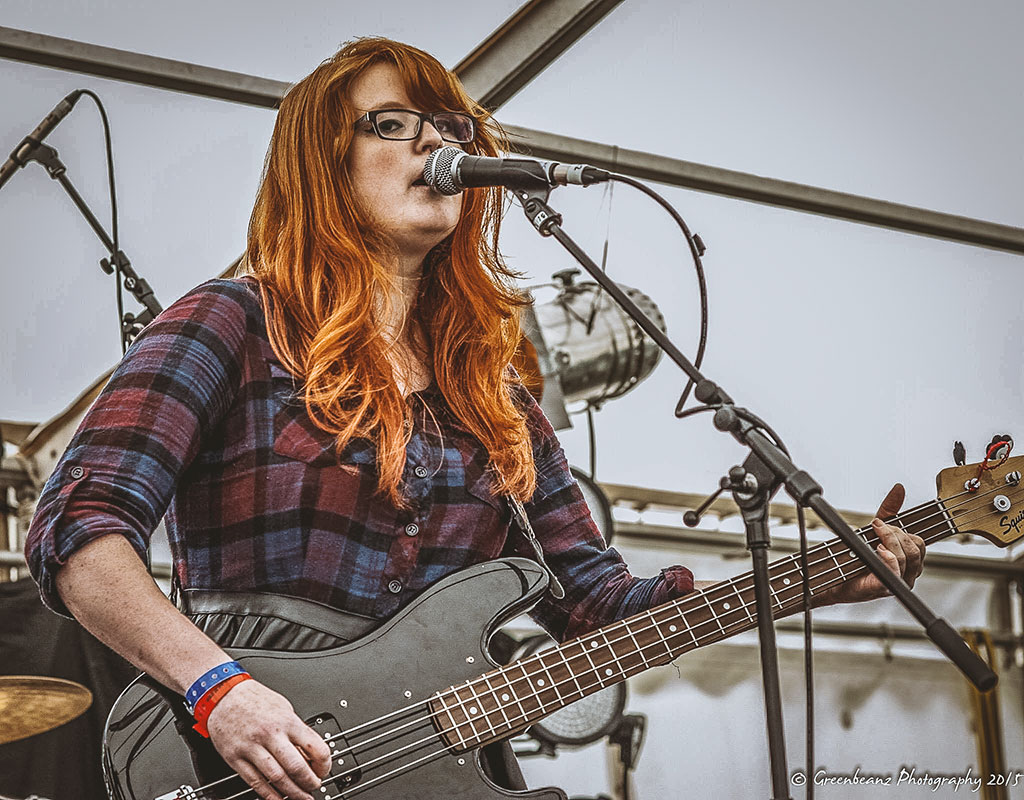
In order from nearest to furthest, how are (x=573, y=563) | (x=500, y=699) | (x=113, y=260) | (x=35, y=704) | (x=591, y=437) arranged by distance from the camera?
(x=500, y=699) → (x=573, y=563) → (x=35, y=704) → (x=113, y=260) → (x=591, y=437)

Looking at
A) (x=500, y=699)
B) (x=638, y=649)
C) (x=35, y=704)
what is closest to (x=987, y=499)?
(x=638, y=649)

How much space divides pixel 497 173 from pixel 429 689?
0.64 meters

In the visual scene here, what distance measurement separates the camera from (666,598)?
5.50 feet

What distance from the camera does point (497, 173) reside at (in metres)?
1.48

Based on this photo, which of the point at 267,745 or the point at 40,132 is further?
the point at 40,132

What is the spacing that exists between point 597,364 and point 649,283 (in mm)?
423

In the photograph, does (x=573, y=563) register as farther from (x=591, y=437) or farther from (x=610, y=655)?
(x=591, y=437)

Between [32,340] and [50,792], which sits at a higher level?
[32,340]

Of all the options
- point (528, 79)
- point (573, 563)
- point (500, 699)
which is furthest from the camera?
point (528, 79)

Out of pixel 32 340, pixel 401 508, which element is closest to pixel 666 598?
pixel 401 508

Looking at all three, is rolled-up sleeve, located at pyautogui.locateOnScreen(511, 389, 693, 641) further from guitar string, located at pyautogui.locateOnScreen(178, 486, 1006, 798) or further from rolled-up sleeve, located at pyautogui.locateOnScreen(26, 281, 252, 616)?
rolled-up sleeve, located at pyautogui.locateOnScreen(26, 281, 252, 616)

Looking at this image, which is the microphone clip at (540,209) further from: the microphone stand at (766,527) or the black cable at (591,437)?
the black cable at (591,437)

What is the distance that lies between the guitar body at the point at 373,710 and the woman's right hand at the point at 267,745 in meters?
0.08

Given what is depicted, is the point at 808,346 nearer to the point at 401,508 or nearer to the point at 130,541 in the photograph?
the point at 401,508
